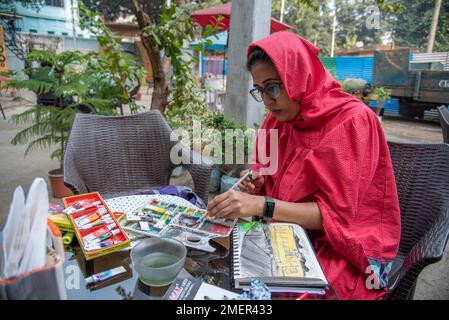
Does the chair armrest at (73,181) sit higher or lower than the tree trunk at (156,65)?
lower

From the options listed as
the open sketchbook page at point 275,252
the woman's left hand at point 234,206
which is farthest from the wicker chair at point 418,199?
the woman's left hand at point 234,206

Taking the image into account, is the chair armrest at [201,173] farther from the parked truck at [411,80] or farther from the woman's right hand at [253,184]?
the parked truck at [411,80]

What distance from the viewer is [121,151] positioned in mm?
2338

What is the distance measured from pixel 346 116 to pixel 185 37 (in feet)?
9.12

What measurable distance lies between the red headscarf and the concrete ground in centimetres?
102

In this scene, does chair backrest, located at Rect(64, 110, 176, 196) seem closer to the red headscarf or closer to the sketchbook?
the red headscarf

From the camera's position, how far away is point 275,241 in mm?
1096

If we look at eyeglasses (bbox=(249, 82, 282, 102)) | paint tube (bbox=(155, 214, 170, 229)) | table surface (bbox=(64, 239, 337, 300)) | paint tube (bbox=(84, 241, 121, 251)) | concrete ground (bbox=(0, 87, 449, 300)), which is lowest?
concrete ground (bbox=(0, 87, 449, 300))

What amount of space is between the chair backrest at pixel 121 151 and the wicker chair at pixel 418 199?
1.56m

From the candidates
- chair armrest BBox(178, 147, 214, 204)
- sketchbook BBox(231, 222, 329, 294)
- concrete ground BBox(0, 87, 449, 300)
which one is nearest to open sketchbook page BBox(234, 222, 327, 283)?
sketchbook BBox(231, 222, 329, 294)

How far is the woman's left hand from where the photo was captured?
122cm

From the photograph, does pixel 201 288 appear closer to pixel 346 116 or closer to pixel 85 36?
pixel 346 116

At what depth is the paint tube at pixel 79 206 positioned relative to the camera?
1287 mm
